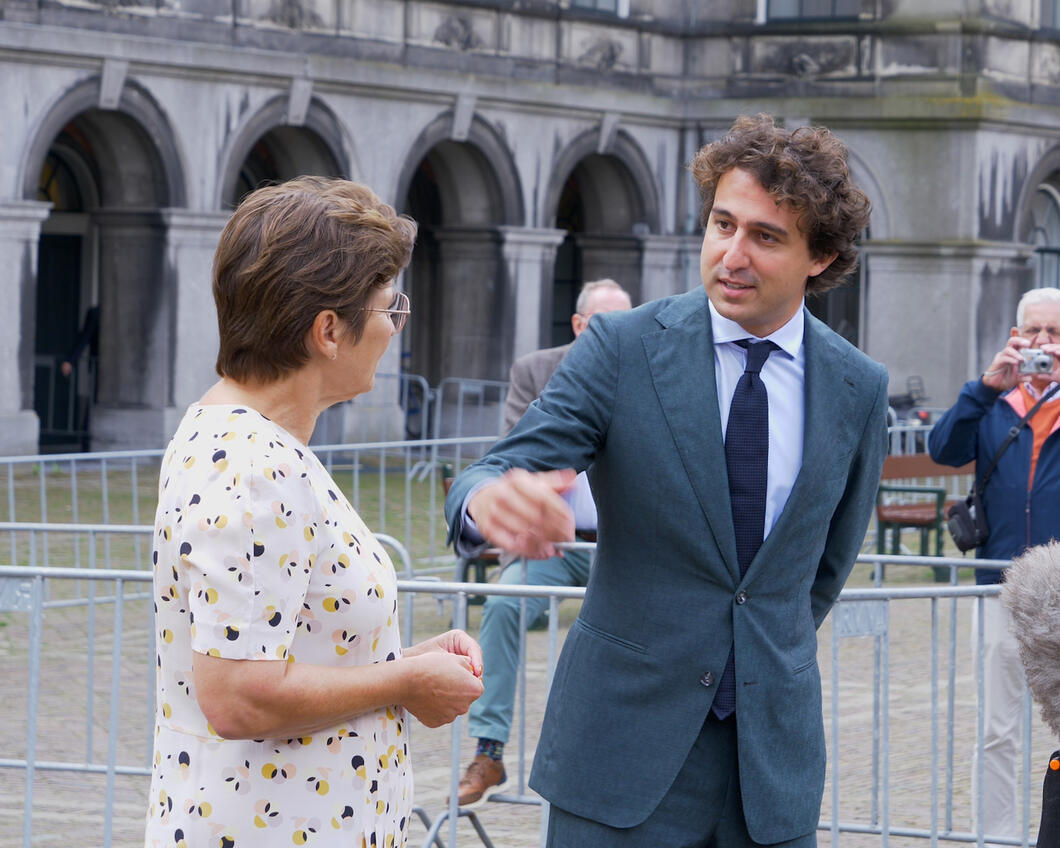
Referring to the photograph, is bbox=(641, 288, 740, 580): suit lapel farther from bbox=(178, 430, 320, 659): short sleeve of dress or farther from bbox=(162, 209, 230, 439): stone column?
bbox=(162, 209, 230, 439): stone column

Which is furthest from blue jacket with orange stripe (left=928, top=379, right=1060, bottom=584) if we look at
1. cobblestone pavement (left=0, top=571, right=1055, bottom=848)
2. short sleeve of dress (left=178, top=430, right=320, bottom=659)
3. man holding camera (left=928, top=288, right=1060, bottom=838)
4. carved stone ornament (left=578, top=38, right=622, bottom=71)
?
carved stone ornament (left=578, top=38, right=622, bottom=71)

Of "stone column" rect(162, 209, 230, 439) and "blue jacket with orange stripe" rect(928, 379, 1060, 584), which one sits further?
"stone column" rect(162, 209, 230, 439)

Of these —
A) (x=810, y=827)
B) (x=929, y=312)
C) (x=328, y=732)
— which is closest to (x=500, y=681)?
(x=810, y=827)

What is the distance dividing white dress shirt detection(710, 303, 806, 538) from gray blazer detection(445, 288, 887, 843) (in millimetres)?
31

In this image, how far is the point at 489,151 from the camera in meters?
24.0

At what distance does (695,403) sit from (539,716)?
4.95 metres

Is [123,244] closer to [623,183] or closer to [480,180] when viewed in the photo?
[480,180]

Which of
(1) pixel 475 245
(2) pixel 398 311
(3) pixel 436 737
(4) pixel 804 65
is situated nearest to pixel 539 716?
(3) pixel 436 737

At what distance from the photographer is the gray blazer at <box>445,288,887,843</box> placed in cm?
356

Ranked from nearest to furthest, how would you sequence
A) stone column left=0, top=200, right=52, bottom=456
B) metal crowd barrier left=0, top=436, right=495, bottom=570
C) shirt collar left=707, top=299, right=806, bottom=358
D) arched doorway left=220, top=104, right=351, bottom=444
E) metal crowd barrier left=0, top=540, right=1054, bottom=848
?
shirt collar left=707, top=299, right=806, bottom=358
metal crowd barrier left=0, top=540, right=1054, bottom=848
metal crowd barrier left=0, top=436, right=495, bottom=570
stone column left=0, top=200, right=52, bottom=456
arched doorway left=220, top=104, right=351, bottom=444

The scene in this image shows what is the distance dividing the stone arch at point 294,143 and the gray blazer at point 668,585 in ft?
58.5

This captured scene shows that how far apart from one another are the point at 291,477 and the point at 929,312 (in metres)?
23.3

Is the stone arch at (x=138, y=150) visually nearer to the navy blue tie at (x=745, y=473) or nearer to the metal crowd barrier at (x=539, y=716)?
the metal crowd barrier at (x=539, y=716)

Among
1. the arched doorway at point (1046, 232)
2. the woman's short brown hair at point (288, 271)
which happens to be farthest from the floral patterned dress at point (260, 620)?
the arched doorway at point (1046, 232)
